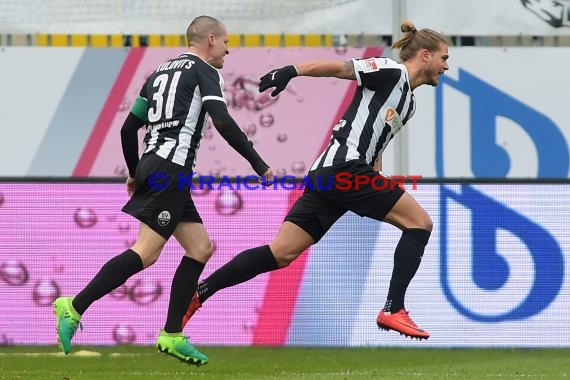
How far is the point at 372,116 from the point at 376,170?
14.2 inches

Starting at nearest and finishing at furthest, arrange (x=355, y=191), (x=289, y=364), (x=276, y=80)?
(x=276, y=80)
(x=355, y=191)
(x=289, y=364)

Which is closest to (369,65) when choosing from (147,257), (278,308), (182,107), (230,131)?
(230,131)

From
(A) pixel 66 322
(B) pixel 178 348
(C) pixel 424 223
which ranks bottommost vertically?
(B) pixel 178 348

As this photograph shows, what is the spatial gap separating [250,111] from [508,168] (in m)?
2.41

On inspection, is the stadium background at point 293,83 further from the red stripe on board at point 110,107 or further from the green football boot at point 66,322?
the green football boot at point 66,322

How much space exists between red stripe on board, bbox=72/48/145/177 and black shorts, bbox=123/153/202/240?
5248 millimetres

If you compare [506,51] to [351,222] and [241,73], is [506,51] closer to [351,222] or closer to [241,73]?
[241,73]

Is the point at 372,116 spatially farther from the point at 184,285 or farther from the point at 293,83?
the point at 293,83

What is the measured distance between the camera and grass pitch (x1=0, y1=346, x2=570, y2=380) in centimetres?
712

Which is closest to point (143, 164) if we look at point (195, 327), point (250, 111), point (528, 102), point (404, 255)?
point (404, 255)

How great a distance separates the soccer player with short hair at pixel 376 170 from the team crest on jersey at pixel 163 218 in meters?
0.58

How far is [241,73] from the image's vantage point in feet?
39.1

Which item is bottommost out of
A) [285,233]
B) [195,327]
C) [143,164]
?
[195,327]

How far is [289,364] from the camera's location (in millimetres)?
7875
